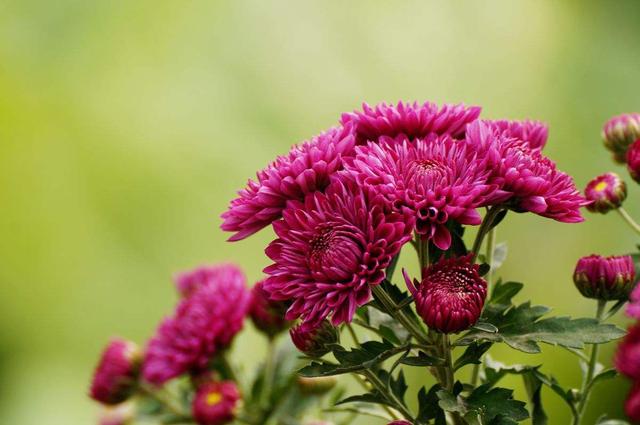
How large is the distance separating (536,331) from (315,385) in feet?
1.14

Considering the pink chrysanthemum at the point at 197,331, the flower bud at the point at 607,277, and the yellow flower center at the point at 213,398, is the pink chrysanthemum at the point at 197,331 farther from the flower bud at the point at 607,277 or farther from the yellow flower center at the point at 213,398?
the flower bud at the point at 607,277

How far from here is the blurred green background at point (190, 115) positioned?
76.4 inches

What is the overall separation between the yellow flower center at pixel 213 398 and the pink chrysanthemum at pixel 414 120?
1.16 ft

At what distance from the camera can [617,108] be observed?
7.23 ft

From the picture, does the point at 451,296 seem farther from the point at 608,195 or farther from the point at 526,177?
the point at 608,195

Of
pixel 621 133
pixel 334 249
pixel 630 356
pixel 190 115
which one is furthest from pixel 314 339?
pixel 190 115

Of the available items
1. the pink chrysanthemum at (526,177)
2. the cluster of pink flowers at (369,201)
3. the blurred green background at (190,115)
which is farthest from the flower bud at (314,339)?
the blurred green background at (190,115)

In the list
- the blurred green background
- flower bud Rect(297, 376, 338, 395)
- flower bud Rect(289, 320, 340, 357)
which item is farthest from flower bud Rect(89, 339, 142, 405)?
the blurred green background

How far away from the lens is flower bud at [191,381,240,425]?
80cm

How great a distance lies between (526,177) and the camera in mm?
523

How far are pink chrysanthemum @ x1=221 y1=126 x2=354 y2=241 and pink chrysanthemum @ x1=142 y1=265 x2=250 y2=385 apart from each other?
0.28 m

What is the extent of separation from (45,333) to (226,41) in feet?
2.93

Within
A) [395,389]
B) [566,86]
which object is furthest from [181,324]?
[566,86]

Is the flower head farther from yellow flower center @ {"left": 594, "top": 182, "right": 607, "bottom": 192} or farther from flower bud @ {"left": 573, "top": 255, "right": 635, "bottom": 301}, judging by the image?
yellow flower center @ {"left": 594, "top": 182, "right": 607, "bottom": 192}
